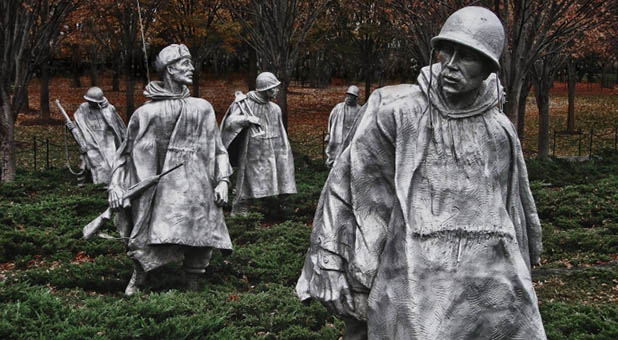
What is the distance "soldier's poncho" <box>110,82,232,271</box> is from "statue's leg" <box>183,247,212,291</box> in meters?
0.18

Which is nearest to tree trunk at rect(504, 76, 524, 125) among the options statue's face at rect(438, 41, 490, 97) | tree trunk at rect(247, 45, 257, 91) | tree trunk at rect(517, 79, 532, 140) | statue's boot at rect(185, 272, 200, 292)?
tree trunk at rect(517, 79, 532, 140)

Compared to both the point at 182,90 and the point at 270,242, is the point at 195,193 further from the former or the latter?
the point at 270,242

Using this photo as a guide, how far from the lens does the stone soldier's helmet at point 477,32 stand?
3.50 metres

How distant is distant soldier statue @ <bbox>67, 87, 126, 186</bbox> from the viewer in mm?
16172

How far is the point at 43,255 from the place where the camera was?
10.3 metres

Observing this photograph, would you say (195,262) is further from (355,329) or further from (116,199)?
(355,329)

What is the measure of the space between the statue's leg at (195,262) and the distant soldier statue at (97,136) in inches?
321

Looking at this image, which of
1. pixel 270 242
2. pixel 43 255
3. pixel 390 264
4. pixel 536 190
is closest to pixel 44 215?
pixel 43 255

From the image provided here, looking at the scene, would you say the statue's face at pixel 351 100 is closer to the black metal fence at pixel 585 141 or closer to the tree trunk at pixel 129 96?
the black metal fence at pixel 585 141

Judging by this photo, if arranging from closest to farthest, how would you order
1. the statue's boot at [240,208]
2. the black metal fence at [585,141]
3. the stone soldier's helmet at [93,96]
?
the statue's boot at [240,208]
the stone soldier's helmet at [93,96]
the black metal fence at [585,141]

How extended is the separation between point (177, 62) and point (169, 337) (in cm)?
327

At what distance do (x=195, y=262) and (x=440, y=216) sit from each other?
205 inches

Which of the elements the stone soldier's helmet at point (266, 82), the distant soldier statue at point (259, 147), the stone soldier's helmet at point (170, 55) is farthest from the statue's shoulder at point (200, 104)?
the stone soldier's helmet at point (266, 82)

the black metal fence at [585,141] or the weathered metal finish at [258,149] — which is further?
the black metal fence at [585,141]
